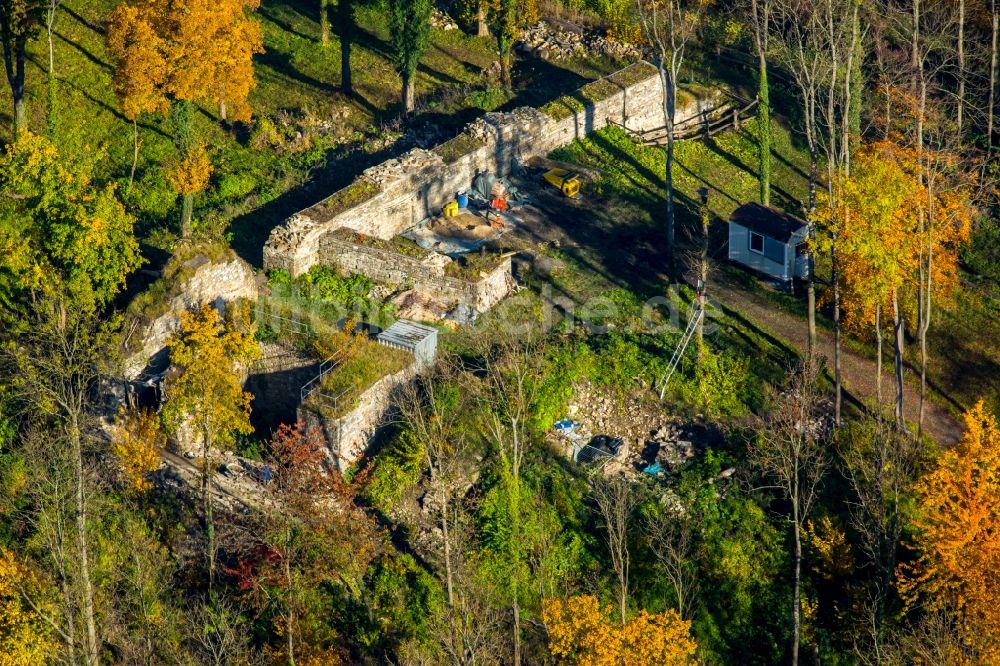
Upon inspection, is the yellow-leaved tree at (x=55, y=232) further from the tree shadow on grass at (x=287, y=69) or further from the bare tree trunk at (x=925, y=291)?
the bare tree trunk at (x=925, y=291)

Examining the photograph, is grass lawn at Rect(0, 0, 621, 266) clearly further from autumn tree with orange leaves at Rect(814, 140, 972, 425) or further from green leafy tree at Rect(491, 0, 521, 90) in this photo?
autumn tree with orange leaves at Rect(814, 140, 972, 425)

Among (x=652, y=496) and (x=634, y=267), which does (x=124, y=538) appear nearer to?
(x=652, y=496)

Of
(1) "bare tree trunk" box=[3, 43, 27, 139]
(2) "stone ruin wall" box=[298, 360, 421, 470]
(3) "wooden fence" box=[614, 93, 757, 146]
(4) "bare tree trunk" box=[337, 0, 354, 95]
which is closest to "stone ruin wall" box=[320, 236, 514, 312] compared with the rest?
(2) "stone ruin wall" box=[298, 360, 421, 470]


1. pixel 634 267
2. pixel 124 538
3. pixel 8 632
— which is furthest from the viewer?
pixel 634 267

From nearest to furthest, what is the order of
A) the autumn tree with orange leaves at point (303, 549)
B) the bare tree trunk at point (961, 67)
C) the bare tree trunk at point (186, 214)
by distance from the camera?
the autumn tree with orange leaves at point (303, 549)
the bare tree trunk at point (186, 214)
the bare tree trunk at point (961, 67)

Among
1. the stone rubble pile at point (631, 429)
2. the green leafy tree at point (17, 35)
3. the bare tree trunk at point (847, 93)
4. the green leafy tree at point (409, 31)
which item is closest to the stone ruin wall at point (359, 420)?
the stone rubble pile at point (631, 429)

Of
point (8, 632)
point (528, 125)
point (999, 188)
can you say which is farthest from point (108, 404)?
point (999, 188)

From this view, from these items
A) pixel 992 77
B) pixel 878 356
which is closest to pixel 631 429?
pixel 878 356
